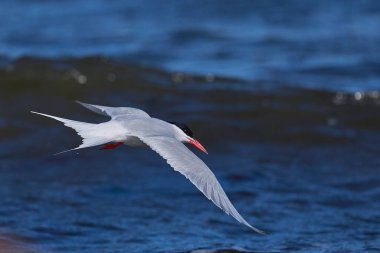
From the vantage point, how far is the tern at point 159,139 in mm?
4406

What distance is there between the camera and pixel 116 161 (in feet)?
26.4

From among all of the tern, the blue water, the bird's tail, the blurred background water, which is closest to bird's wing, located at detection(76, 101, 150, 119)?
the tern

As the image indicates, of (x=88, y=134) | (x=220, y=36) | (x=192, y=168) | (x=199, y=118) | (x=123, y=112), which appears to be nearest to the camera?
(x=192, y=168)

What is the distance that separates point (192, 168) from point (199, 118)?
4.65 metres

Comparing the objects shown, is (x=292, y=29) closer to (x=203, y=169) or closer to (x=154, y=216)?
(x=154, y=216)

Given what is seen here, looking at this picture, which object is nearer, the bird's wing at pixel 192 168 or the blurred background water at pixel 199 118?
the bird's wing at pixel 192 168

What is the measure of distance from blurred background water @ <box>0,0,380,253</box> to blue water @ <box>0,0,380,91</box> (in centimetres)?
3

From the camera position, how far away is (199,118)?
9.18 m

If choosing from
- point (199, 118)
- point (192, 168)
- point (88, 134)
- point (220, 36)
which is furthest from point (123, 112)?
point (220, 36)

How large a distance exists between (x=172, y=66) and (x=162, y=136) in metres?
6.52

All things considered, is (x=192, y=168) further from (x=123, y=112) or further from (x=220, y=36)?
(x=220, y=36)

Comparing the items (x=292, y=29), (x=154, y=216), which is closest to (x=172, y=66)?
(x=292, y=29)

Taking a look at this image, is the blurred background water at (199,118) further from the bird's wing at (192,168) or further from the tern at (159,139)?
the bird's wing at (192,168)

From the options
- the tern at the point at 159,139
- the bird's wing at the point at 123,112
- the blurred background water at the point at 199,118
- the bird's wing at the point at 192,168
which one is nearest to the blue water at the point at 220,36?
the blurred background water at the point at 199,118
